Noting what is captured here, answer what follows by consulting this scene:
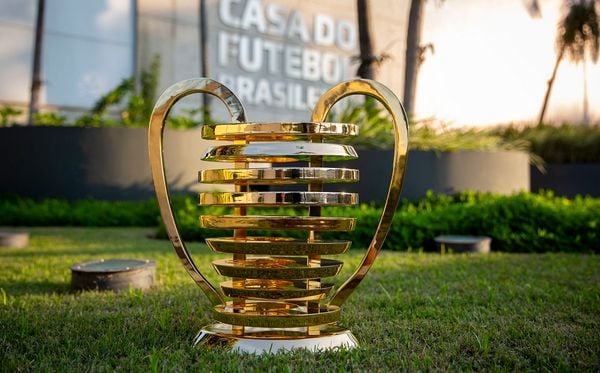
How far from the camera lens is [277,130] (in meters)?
2.18

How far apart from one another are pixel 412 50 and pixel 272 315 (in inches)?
285

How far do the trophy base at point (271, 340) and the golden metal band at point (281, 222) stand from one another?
377 millimetres

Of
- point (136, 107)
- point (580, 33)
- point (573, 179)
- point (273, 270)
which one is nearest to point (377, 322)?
point (273, 270)

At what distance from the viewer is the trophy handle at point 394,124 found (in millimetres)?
2260

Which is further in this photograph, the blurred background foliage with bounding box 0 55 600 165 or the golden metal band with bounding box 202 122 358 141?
the blurred background foliage with bounding box 0 55 600 165

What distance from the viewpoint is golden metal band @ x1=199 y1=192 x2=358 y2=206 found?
2.15 m

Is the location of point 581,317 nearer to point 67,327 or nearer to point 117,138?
point 67,327

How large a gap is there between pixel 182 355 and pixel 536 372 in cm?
117

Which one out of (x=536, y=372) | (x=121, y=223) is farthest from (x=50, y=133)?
(x=536, y=372)

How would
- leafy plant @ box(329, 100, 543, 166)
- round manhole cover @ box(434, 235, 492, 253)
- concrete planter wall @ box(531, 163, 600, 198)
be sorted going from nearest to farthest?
round manhole cover @ box(434, 235, 492, 253), leafy plant @ box(329, 100, 543, 166), concrete planter wall @ box(531, 163, 600, 198)

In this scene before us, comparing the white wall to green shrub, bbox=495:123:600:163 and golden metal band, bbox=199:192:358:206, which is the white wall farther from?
golden metal band, bbox=199:192:358:206

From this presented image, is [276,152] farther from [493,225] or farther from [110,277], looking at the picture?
[493,225]

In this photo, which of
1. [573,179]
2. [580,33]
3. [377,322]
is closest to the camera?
[377,322]

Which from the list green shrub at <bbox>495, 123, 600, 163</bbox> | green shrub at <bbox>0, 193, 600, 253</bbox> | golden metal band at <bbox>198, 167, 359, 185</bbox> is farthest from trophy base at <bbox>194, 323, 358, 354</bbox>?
green shrub at <bbox>495, 123, 600, 163</bbox>
